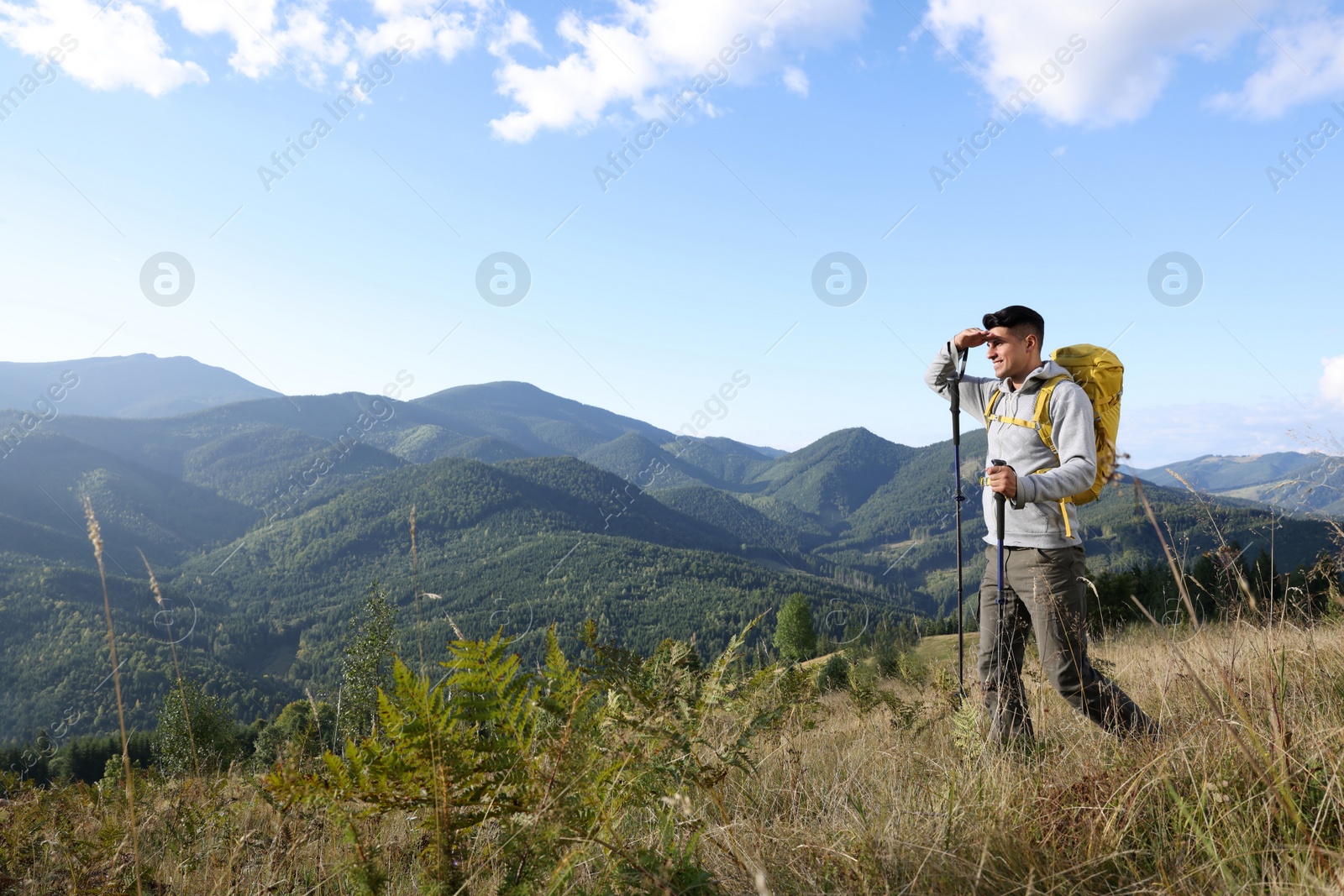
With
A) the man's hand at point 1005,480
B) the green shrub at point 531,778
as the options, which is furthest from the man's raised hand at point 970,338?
the green shrub at point 531,778

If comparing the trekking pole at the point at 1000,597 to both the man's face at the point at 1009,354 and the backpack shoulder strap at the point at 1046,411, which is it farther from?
the man's face at the point at 1009,354

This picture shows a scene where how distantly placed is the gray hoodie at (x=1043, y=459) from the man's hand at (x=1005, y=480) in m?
0.03

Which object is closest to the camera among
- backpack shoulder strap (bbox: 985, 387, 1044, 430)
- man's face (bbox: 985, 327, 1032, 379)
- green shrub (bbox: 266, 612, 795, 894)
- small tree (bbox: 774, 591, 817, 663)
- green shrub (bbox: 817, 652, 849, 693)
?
green shrub (bbox: 266, 612, 795, 894)

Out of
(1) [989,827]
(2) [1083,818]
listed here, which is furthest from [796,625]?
(1) [989,827]

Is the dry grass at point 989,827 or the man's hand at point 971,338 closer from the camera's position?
the dry grass at point 989,827

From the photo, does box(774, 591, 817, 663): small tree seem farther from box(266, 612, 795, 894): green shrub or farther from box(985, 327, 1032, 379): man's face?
box(266, 612, 795, 894): green shrub

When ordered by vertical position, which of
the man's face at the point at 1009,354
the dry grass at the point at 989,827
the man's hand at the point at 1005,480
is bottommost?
the dry grass at the point at 989,827

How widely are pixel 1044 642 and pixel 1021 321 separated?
1958mm

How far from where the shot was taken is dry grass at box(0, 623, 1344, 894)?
1.92 meters

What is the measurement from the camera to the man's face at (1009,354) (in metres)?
4.26

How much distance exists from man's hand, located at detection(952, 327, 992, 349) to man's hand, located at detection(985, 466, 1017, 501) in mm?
1166

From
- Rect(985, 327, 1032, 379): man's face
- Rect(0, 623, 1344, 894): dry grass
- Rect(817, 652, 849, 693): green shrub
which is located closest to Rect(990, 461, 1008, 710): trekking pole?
Rect(0, 623, 1344, 894): dry grass

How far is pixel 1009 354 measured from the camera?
14.0ft

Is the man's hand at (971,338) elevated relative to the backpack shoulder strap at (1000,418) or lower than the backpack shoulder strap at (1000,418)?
elevated
